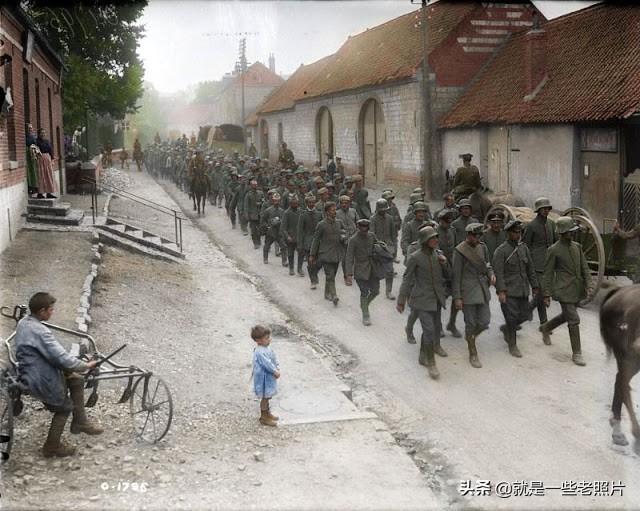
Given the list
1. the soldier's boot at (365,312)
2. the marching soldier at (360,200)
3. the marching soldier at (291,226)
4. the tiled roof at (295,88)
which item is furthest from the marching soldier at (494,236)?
the tiled roof at (295,88)

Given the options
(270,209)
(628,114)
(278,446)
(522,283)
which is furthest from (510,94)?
(278,446)

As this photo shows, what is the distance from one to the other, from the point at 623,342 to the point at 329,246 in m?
6.49

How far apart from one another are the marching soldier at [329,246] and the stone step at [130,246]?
13.4ft

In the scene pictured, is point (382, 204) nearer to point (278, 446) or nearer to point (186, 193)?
point (278, 446)

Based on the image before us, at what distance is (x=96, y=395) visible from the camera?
6859mm

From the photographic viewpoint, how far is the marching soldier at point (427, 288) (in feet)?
29.9

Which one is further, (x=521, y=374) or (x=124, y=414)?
(x=521, y=374)

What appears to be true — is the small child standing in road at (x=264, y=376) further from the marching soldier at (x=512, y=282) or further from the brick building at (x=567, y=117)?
the brick building at (x=567, y=117)

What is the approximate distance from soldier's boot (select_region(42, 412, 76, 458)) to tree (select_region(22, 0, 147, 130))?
19.4 m

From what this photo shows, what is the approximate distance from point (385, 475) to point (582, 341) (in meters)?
4.91

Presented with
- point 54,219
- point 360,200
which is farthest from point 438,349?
point 54,219

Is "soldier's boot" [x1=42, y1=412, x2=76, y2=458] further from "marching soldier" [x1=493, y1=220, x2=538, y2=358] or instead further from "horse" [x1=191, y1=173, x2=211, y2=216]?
"horse" [x1=191, y1=173, x2=211, y2=216]

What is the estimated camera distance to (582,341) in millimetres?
10039

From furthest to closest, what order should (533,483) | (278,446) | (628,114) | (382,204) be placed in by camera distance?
(628,114) → (382,204) → (278,446) → (533,483)
